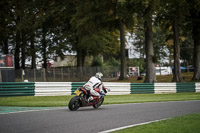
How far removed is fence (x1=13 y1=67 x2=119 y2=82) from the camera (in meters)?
38.9

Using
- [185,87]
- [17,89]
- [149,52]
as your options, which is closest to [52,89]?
[17,89]

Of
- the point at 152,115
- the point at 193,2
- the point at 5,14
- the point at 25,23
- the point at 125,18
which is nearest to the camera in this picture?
the point at 152,115

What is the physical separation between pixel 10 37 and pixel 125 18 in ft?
90.3

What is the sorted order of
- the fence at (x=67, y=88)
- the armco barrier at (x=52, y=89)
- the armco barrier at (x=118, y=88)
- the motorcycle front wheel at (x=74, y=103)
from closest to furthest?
the motorcycle front wheel at (x=74, y=103), the fence at (x=67, y=88), the armco barrier at (x=52, y=89), the armco barrier at (x=118, y=88)

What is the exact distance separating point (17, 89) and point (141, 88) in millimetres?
9891

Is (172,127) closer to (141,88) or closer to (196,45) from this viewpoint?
(141,88)

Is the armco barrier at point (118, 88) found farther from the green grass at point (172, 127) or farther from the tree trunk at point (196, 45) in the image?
the tree trunk at point (196, 45)

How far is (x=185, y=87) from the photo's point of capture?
2848 cm

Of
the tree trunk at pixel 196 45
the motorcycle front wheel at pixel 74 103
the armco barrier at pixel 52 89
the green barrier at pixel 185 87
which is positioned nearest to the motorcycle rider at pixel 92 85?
the motorcycle front wheel at pixel 74 103

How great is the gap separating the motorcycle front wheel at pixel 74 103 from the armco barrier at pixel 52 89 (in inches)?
312

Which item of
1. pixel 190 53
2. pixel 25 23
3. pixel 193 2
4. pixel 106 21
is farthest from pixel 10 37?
pixel 190 53

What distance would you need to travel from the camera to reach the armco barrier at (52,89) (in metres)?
20.8

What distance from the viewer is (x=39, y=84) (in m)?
20.7

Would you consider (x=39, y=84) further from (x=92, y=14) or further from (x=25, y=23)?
(x=25, y=23)
